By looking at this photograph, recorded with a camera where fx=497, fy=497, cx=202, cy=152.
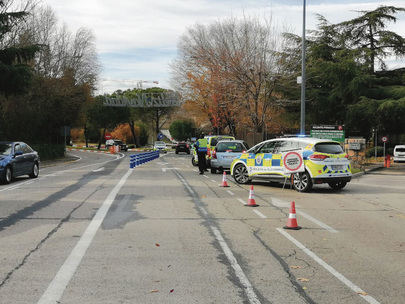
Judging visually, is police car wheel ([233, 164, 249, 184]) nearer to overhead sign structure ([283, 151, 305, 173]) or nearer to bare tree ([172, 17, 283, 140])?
overhead sign structure ([283, 151, 305, 173])

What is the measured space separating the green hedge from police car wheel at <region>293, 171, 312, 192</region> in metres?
26.7

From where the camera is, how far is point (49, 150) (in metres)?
42.5

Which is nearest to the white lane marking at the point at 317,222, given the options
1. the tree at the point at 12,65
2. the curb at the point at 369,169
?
the curb at the point at 369,169

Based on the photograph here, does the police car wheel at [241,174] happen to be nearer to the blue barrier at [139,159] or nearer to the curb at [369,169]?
the curb at [369,169]

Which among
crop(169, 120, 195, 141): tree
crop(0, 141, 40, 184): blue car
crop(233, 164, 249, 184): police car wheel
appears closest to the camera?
crop(233, 164, 249, 184): police car wheel

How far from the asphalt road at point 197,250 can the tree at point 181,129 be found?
90106 mm

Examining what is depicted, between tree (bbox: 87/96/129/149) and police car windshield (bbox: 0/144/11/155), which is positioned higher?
tree (bbox: 87/96/129/149)

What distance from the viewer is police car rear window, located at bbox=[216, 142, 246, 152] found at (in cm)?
2345

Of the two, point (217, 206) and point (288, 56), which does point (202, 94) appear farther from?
point (217, 206)

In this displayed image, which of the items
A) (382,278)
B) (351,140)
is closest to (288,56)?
(351,140)

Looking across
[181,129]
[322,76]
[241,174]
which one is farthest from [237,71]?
[181,129]

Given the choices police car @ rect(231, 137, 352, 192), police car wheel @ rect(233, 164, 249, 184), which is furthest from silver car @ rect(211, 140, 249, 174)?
police car @ rect(231, 137, 352, 192)

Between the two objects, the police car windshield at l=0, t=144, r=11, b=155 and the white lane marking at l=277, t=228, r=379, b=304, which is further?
the police car windshield at l=0, t=144, r=11, b=155

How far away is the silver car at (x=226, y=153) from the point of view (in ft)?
76.5
